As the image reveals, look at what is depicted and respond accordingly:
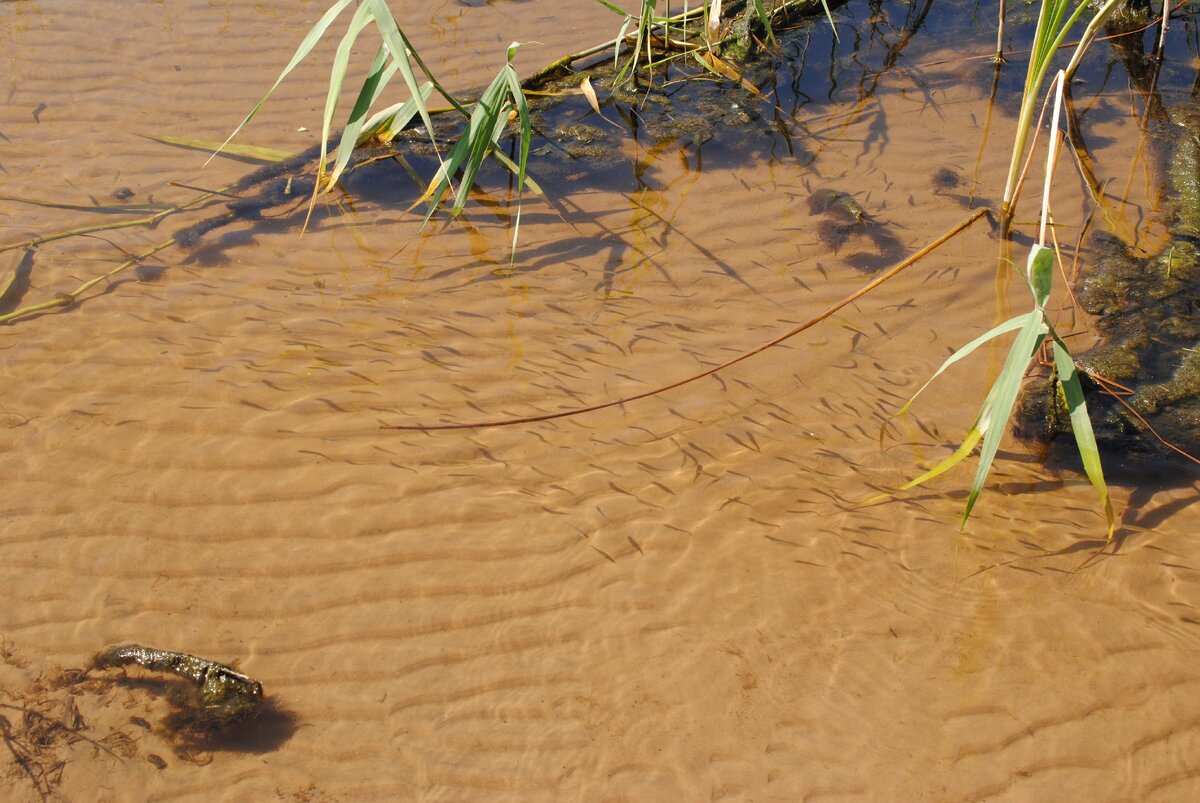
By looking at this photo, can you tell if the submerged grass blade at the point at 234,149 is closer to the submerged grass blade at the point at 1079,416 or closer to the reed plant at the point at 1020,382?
the reed plant at the point at 1020,382

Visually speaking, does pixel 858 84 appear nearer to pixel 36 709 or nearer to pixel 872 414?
pixel 872 414

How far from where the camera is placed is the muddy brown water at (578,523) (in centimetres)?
233

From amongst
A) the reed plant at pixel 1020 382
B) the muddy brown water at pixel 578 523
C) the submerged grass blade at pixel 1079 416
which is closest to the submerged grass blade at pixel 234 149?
the muddy brown water at pixel 578 523

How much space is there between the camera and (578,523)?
9.33 feet

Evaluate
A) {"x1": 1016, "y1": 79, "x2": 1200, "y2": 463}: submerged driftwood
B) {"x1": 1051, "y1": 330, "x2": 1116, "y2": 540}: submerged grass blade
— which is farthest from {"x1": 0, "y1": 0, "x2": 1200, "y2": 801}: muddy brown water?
{"x1": 1051, "y1": 330, "x2": 1116, "y2": 540}: submerged grass blade

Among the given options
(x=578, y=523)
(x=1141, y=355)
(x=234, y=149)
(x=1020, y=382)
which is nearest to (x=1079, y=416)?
(x=1020, y=382)

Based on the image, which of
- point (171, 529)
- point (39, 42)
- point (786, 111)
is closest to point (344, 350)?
point (171, 529)

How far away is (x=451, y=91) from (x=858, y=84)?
2.09 meters

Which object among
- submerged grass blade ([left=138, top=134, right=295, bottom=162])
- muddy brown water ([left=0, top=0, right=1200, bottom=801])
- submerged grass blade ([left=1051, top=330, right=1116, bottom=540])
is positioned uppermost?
submerged grass blade ([left=138, top=134, right=295, bottom=162])

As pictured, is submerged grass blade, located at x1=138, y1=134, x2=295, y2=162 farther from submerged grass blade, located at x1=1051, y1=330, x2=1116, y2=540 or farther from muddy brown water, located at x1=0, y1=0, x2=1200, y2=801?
submerged grass blade, located at x1=1051, y1=330, x2=1116, y2=540

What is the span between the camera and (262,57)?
520 cm

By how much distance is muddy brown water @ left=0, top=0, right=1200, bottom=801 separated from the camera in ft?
7.66

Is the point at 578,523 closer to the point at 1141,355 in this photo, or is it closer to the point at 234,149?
the point at 1141,355

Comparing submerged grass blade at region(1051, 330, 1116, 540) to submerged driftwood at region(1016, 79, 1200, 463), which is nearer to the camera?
submerged grass blade at region(1051, 330, 1116, 540)
